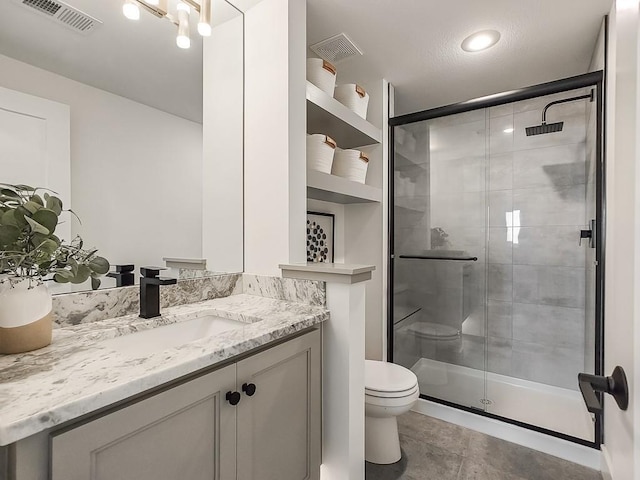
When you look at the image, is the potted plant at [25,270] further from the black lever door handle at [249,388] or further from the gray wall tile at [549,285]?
the gray wall tile at [549,285]

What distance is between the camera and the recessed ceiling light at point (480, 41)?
6.15 ft

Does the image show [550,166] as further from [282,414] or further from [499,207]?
[282,414]

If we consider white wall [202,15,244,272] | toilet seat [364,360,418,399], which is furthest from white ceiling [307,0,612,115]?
toilet seat [364,360,418,399]

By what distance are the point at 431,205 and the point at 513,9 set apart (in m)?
1.28

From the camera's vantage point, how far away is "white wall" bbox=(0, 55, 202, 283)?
1122 mm

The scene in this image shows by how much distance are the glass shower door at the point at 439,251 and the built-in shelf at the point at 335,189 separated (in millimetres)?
320

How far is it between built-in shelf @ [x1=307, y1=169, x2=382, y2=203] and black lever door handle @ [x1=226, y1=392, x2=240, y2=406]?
1.10 meters

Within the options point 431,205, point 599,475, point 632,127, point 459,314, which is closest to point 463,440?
point 599,475

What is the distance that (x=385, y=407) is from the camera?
1608mm

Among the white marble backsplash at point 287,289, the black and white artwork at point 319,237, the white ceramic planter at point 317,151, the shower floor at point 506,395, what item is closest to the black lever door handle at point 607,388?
the white marble backsplash at point 287,289

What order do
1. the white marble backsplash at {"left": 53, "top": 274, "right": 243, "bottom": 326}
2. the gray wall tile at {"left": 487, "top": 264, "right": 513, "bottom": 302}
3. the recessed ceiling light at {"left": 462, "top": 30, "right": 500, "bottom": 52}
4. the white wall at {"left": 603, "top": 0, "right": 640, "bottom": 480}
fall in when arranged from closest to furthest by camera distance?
the white wall at {"left": 603, "top": 0, "right": 640, "bottom": 480} < the white marble backsplash at {"left": 53, "top": 274, "right": 243, "bottom": 326} < the recessed ceiling light at {"left": 462, "top": 30, "right": 500, "bottom": 52} < the gray wall tile at {"left": 487, "top": 264, "right": 513, "bottom": 302}

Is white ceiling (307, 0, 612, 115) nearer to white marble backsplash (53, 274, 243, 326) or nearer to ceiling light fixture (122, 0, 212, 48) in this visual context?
ceiling light fixture (122, 0, 212, 48)

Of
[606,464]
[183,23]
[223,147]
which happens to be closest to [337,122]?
[223,147]

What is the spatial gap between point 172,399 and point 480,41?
7.75 ft
